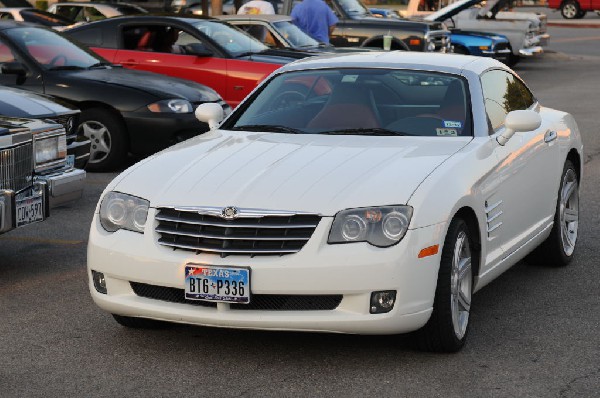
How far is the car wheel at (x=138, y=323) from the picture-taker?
21.2ft

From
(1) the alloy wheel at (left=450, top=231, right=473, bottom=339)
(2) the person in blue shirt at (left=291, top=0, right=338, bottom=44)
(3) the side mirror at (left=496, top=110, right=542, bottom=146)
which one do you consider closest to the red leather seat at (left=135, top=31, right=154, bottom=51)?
(2) the person in blue shirt at (left=291, top=0, right=338, bottom=44)

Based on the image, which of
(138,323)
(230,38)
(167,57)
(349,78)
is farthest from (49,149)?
(230,38)

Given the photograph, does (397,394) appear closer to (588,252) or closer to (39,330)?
(39,330)

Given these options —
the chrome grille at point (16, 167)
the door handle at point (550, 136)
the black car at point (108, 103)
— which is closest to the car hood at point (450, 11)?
the black car at point (108, 103)

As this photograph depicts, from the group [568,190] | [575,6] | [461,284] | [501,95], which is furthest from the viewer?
[575,6]

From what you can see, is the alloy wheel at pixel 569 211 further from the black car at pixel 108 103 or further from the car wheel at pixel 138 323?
the black car at pixel 108 103

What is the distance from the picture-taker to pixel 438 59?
7.63 meters

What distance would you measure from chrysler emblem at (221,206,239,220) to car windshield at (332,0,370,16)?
17833mm

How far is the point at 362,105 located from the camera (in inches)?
286

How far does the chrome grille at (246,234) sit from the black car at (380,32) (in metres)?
17.0

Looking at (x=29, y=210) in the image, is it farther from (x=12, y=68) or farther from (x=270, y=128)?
(x=12, y=68)

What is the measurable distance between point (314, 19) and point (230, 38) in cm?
349

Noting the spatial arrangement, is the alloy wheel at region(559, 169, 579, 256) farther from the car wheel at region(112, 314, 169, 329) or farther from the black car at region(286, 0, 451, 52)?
the black car at region(286, 0, 451, 52)

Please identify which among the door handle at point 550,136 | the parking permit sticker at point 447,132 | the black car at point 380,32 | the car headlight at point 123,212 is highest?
the parking permit sticker at point 447,132
